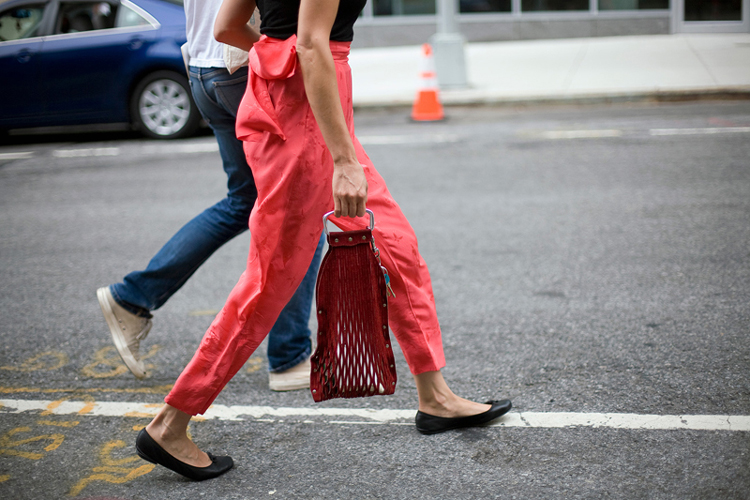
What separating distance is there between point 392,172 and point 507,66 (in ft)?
24.5

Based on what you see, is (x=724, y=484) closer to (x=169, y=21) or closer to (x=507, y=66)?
(x=169, y=21)

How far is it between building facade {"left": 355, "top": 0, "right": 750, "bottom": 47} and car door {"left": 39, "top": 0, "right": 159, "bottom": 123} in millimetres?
9282

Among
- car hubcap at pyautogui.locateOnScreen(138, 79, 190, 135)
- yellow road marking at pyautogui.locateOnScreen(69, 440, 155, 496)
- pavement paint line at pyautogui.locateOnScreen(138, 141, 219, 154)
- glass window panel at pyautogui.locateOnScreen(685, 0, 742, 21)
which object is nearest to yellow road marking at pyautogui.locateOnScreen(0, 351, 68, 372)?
yellow road marking at pyautogui.locateOnScreen(69, 440, 155, 496)

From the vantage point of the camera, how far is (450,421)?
2.40 metres

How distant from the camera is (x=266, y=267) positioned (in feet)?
7.06

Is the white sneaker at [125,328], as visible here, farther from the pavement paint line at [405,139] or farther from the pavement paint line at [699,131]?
the pavement paint line at [699,131]

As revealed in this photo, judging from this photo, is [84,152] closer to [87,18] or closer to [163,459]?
[87,18]

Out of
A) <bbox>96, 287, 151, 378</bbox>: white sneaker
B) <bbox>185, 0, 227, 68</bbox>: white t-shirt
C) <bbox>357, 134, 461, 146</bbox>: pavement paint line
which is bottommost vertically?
<bbox>96, 287, 151, 378</bbox>: white sneaker

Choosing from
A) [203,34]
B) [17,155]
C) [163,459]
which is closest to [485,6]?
[17,155]

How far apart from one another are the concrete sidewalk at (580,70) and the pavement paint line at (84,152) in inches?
142

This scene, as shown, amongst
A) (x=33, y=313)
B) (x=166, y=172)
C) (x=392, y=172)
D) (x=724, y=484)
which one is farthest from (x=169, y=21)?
(x=724, y=484)

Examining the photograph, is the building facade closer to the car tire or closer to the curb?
the curb

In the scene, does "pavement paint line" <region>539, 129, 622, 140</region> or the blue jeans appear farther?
"pavement paint line" <region>539, 129, 622, 140</region>

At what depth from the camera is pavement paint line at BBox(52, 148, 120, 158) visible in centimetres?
802
